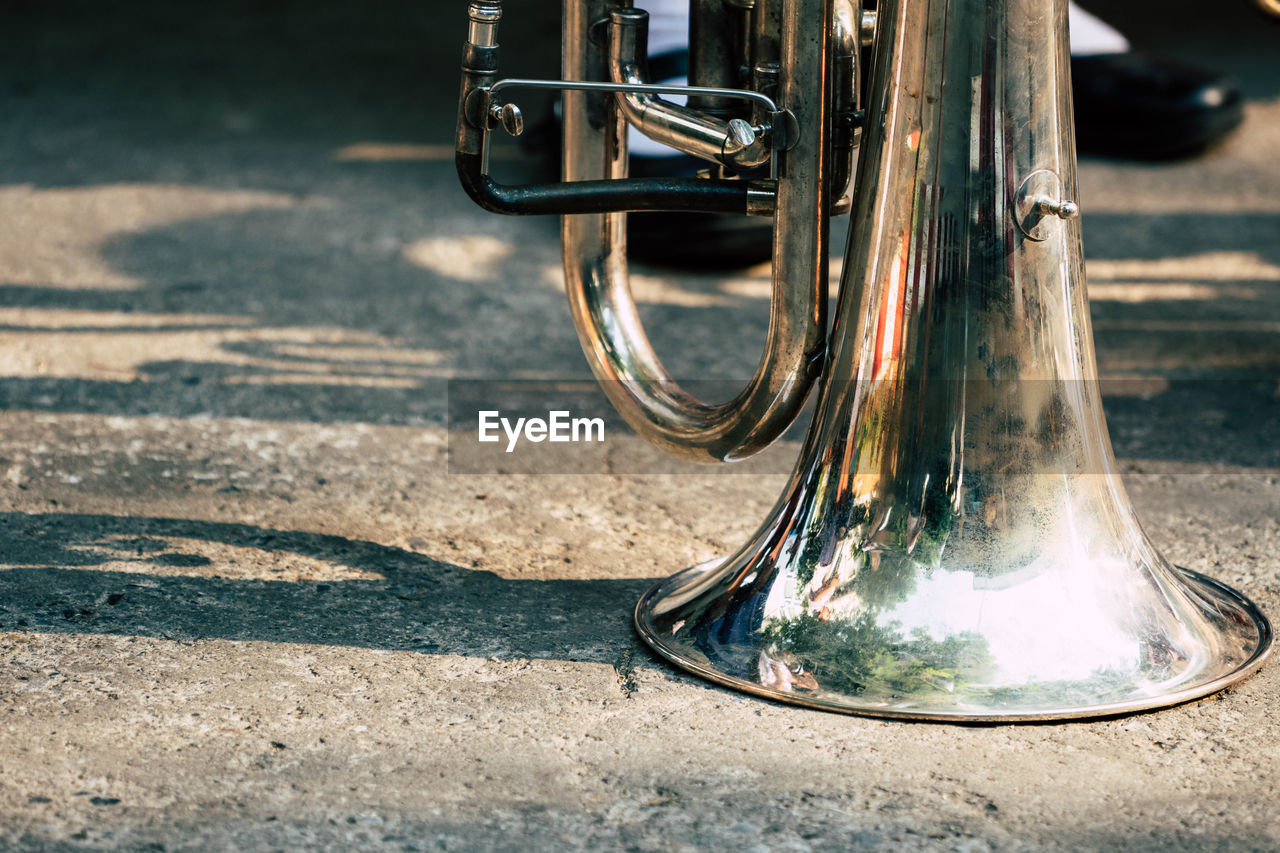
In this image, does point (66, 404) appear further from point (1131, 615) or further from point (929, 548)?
point (1131, 615)

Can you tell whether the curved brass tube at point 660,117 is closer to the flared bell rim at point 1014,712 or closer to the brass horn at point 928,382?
the brass horn at point 928,382

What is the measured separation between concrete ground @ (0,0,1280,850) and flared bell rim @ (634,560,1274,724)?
2 cm

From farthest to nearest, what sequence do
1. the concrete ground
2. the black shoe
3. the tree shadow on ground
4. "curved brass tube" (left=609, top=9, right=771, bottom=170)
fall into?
the black shoe
the tree shadow on ground
"curved brass tube" (left=609, top=9, right=771, bottom=170)
the concrete ground

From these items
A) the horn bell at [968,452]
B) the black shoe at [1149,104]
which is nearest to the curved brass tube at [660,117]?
the horn bell at [968,452]

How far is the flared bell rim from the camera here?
1.48 m

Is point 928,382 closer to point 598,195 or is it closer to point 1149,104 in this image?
point 598,195

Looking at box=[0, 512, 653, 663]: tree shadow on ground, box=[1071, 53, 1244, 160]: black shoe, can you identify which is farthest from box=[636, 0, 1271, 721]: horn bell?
box=[1071, 53, 1244, 160]: black shoe

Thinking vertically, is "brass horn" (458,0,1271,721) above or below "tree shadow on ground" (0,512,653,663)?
above

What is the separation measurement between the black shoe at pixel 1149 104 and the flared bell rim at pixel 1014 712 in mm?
2663

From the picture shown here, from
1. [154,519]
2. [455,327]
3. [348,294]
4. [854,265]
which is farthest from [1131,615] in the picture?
[348,294]

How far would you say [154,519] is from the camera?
6.77 feet

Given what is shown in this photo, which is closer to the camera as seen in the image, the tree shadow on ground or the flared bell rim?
the flared bell rim

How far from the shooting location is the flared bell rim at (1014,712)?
1481 mm

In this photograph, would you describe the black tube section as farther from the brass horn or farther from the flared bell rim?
the flared bell rim
